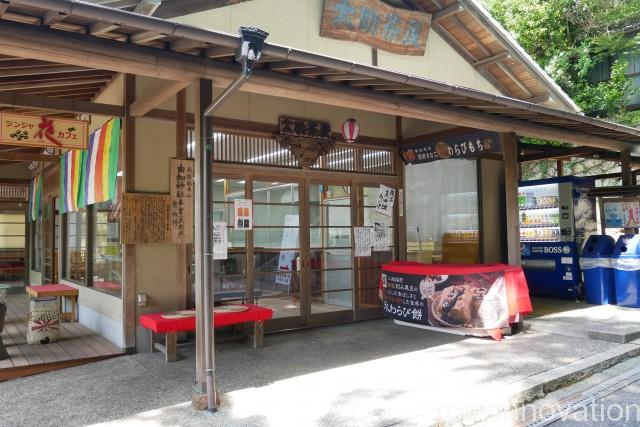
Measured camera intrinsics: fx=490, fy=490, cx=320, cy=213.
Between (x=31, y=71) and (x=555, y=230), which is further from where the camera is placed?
(x=555, y=230)

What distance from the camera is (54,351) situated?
6094 millimetres

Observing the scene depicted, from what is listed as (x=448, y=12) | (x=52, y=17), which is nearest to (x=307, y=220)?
(x=448, y=12)

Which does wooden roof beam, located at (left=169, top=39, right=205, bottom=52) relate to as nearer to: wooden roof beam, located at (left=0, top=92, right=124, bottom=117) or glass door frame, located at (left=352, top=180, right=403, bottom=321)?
wooden roof beam, located at (left=0, top=92, right=124, bottom=117)

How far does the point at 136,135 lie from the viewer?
6121mm

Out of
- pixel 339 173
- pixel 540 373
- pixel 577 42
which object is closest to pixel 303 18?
pixel 339 173

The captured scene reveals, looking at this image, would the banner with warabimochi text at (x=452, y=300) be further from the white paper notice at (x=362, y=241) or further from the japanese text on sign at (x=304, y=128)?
the japanese text on sign at (x=304, y=128)

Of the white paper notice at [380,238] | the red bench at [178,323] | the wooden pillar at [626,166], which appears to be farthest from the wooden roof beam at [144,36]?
the wooden pillar at [626,166]

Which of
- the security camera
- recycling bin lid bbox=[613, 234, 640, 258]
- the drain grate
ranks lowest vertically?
the drain grate

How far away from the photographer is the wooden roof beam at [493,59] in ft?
30.1

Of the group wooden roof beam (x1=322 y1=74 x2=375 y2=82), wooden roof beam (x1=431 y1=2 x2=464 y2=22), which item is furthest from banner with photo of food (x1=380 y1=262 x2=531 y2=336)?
wooden roof beam (x1=431 y1=2 x2=464 y2=22)

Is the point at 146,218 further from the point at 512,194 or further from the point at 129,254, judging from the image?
the point at 512,194

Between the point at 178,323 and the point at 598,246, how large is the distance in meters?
7.54

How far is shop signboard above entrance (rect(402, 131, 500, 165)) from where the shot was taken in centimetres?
731

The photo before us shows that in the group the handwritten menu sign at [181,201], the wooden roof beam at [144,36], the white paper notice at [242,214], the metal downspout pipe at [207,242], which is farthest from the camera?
the white paper notice at [242,214]
